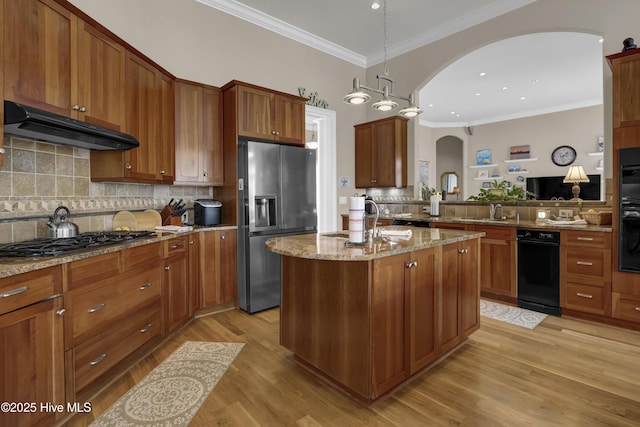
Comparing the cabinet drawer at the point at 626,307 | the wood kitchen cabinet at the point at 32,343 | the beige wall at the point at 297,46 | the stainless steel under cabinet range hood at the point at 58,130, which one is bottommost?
the cabinet drawer at the point at 626,307

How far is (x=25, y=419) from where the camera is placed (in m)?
1.48

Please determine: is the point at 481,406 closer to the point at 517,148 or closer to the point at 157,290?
the point at 157,290

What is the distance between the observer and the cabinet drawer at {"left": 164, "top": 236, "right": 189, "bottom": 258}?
2.66 meters

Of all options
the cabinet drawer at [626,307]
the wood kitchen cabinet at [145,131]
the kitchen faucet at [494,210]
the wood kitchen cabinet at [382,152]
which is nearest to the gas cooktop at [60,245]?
→ the wood kitchen cabinet at [145,131]

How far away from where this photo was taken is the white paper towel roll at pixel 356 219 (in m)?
1.97

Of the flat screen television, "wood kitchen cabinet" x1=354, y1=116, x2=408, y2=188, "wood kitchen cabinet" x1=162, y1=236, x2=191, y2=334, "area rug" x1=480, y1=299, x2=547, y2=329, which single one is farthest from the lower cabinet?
the flat screen television

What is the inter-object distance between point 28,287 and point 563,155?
1004cm

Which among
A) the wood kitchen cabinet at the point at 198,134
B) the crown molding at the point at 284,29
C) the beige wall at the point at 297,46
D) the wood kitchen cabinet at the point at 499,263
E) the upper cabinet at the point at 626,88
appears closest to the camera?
the upper cabinet at the point at 626,88

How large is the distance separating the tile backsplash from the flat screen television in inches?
360

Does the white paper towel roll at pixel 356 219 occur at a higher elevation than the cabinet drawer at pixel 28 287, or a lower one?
higher

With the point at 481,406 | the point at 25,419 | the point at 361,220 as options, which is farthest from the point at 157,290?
the point at 481,406

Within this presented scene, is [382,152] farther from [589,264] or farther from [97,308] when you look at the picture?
[97,308]

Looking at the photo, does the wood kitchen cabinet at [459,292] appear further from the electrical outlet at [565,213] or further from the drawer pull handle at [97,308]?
the drawer pull handle at [97,308]

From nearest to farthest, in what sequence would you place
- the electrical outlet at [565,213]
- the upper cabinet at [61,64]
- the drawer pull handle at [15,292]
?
the drawer pull handle at [15,292]
the upper cabinet at [61,64]
the electrical outlet at [565,213]
